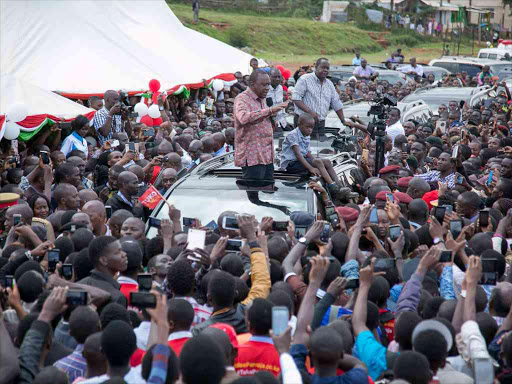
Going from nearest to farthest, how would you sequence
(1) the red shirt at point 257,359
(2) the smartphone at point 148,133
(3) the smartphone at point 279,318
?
(3) the smartphone at point 279,318 → (1) the red shirt at point 257,359 → (2) the smartphone at point 148,133

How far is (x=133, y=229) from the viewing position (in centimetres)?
663

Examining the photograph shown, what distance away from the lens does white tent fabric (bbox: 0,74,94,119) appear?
1196cm

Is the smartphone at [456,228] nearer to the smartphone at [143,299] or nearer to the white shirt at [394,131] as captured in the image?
the smartphone at [143,299]

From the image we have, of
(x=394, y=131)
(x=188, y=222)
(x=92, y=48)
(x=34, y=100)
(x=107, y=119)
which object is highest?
(x=92, y=48)

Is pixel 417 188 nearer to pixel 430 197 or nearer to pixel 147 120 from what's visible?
pixel 430 197

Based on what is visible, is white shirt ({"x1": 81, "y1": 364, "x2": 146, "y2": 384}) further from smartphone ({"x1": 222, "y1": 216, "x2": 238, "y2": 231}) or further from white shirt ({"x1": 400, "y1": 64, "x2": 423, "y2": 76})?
white shirt ({"x1": 400, "y1": 64, "x2": 423, "y2": 76})

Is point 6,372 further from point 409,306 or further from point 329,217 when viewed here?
point 329,217

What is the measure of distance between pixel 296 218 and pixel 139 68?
1185cm

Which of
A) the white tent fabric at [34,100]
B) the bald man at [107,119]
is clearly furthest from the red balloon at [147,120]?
the bald man at [107,119]

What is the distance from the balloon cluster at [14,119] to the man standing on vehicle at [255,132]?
162 inches

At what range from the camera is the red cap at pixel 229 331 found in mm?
4448

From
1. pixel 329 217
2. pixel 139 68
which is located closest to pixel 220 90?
pixel 139 68

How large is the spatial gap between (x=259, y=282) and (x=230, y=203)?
2.12m

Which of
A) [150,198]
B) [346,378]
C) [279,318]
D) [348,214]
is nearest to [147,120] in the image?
[150,198]
